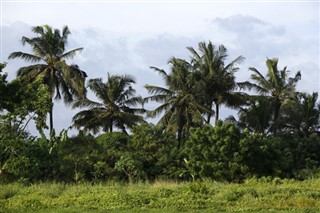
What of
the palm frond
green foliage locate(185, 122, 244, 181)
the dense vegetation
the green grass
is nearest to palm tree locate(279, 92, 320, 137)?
the dense vegetation

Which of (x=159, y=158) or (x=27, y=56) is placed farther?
(x=27, y=56)

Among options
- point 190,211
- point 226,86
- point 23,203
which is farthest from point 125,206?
point 226,86

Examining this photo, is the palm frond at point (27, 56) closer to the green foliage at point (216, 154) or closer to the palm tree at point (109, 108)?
the palm tree at point (109, 108)

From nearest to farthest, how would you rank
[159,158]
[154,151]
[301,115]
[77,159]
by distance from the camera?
[77,159] < [159,158] < [154,151] < [301,115]

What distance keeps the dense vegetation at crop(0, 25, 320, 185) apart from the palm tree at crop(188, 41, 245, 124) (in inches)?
3.1

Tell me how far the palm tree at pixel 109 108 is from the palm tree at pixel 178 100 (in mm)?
2203

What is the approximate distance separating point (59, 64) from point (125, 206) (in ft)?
74.4

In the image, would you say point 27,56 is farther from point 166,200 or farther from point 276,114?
point 166,200

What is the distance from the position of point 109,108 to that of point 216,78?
8.85 meters

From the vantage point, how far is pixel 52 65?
35906 mm

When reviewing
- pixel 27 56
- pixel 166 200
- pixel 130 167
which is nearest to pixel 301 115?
pixel 130 167

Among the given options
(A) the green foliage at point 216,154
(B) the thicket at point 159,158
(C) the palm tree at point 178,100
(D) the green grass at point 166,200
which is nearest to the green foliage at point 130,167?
(B) the thicket at point 159,158

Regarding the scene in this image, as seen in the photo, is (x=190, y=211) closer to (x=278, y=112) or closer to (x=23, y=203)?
(x=23, y=203)

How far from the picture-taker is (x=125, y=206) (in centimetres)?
1442
